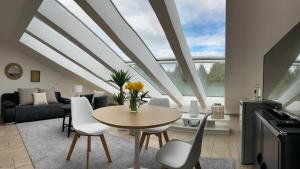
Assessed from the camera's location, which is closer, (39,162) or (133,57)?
(39,162)

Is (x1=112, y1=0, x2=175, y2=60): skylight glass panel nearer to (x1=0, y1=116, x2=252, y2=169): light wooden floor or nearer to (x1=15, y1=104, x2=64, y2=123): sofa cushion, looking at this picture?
(x1=0, y1=116, x2=252, y2=169): light wooden floor

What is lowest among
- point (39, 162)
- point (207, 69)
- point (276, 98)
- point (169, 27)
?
point (39, 162)

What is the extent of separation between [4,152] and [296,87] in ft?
12.7

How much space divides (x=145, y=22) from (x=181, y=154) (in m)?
2.47

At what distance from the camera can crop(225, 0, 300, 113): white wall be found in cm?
240

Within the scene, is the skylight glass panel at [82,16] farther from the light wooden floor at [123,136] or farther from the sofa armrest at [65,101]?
the sofa armrest at [65,101]

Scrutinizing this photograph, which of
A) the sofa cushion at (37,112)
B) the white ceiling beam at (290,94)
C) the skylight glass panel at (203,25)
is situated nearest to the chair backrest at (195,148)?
the white ceiling beam at (290,94)

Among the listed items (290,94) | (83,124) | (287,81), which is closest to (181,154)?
(290,94)

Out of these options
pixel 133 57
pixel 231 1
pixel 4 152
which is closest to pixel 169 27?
pixel 231 1

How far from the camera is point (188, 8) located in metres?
3.12

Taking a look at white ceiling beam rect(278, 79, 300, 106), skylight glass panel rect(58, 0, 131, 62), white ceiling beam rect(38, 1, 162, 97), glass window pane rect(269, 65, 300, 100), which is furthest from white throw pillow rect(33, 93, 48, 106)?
white ceiling beam rect(278, 79, 300, 106)

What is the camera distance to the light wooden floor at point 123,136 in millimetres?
2807

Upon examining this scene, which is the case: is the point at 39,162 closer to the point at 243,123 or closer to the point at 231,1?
the point at 243,123

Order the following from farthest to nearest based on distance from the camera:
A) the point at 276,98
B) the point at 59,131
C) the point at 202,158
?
the point at 59,131, the point at 202,158, the point at 276,98
